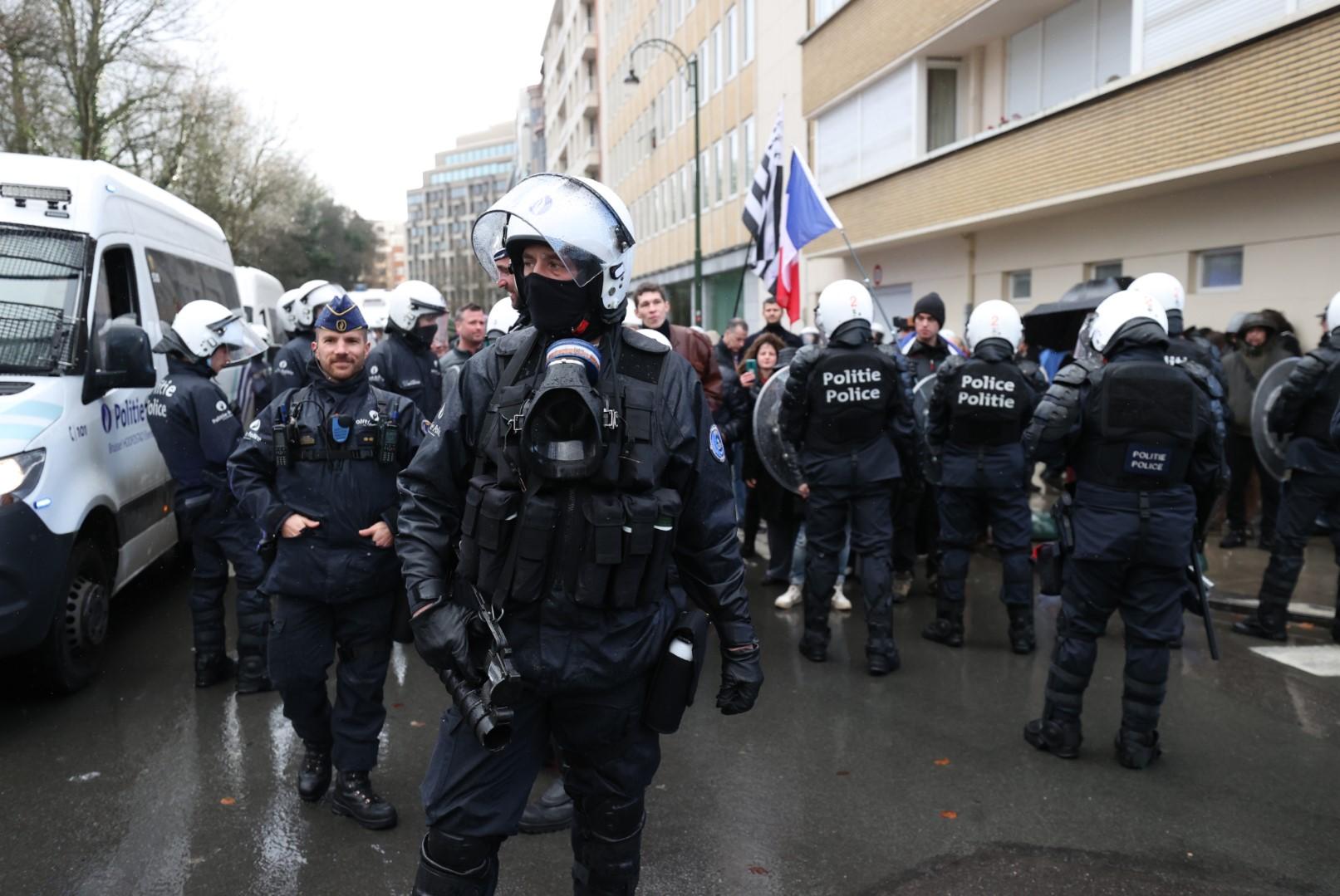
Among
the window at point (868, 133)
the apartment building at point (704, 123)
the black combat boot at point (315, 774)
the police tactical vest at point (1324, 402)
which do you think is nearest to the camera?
the black combat boot at point (315, 774)

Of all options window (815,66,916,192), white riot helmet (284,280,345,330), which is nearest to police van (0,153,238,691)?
white riot helmet (284,280,345,330)

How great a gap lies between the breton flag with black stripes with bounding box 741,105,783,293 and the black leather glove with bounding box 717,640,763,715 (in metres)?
7.55

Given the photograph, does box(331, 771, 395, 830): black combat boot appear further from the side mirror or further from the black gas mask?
the side mirror

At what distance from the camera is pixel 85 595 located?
5012 millimetres

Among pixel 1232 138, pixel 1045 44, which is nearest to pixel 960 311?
pixel 1045 44

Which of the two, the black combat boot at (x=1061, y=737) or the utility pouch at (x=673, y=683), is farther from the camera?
the black combat boot at (x=1061, y=737)

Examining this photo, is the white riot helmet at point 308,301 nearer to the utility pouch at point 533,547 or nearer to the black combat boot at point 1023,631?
the utility pouch at point 533,547

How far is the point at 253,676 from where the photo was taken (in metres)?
5.05

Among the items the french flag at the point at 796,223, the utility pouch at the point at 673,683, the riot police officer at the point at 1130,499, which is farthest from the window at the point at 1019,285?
the utility pouch at the point at 673,683

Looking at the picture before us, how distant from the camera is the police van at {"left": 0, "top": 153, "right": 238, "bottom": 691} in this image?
4441mm

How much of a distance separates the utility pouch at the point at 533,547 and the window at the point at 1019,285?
12.8 m

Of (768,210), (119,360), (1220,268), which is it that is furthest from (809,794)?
(1220,268)

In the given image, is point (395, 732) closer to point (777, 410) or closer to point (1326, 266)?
point (777, 410)

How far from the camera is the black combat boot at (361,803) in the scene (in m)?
3.59
